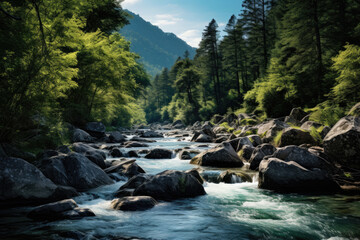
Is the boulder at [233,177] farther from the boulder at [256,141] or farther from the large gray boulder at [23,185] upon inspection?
the boulder at [256,141]

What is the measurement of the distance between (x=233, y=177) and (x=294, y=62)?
18.0m

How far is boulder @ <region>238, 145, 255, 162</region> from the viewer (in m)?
11.4

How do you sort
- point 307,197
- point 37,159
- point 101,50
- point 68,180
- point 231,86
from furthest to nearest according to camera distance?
point 231,86 → point 101,50 → point 37,159 → point 68,180 → point 307,197

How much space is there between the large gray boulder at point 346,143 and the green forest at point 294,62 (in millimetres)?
5476

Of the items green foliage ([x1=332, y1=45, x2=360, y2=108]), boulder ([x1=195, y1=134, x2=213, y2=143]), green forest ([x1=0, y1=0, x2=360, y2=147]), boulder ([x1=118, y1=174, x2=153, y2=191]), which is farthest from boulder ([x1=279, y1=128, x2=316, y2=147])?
boulder ([x1=195, y1=134, x2=213, y2=143])

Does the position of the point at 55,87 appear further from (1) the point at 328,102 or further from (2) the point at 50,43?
(1) the point at 328,102

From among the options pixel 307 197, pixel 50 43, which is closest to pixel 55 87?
pixel 50 43

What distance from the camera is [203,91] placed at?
56969mm

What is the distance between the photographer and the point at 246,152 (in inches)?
458

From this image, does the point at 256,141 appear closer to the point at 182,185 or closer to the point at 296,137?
the point at 296,137

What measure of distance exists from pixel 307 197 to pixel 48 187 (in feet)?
22.0

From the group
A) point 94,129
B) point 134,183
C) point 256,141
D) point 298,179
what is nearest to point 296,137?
point 256,141

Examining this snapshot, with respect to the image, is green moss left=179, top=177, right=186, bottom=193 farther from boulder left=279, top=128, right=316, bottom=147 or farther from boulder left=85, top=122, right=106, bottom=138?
boulder left=85, top=122, right=106, bottom=138

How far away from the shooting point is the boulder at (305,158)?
24.7ft
